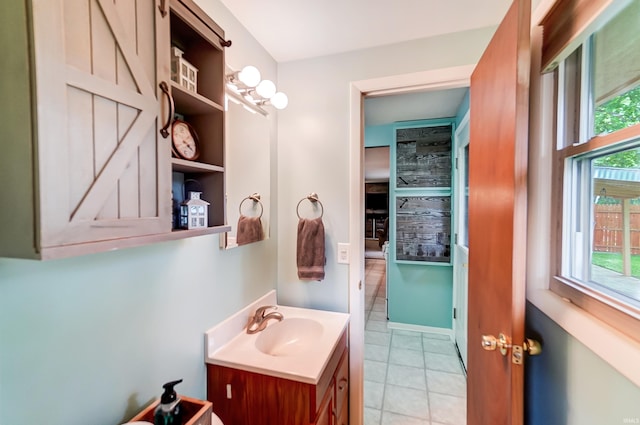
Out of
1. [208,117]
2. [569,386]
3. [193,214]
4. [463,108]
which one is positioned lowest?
[569,386]

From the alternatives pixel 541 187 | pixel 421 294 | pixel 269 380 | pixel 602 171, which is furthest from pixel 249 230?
pixel 421 294

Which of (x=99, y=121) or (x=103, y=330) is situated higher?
(x=99, y=121)

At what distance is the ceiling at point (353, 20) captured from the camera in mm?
1279

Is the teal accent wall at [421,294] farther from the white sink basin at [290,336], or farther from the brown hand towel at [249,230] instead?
the brown hand towel at [249,230]

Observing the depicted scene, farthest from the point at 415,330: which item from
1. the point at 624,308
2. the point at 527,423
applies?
the point at 624,308

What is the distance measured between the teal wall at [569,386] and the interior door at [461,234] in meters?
1.41

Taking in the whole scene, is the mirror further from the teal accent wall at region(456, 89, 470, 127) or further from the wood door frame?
the teal accent wall at region(456, 89, 470, 127)

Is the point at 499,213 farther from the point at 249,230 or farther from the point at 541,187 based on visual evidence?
the point at 249,230

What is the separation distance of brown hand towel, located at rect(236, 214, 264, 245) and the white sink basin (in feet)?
1.63

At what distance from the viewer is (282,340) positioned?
153 cm

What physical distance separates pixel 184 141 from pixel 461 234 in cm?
254

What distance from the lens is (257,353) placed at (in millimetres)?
1206

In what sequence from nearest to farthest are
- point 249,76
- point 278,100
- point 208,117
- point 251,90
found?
1. point 208,117
2. point 249,76
3. point 251,90
4. point 278,100

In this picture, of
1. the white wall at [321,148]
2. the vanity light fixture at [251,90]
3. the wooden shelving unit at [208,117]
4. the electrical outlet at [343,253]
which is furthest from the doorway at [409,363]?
the wooden shelving unit at [208,117]
